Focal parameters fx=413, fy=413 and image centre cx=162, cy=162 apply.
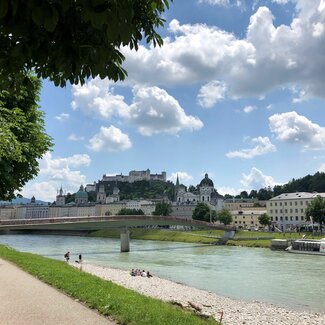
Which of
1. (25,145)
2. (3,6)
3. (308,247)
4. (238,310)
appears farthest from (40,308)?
(308,247)

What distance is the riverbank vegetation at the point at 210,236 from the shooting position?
265 ft

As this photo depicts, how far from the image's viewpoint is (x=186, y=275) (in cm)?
3631

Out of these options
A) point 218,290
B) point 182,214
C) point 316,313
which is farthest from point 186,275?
point 182,214

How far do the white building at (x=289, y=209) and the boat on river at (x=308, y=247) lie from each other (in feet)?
187

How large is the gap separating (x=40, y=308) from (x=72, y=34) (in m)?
9.32

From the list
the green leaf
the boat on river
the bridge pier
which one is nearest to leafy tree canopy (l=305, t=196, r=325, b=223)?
the boat on river

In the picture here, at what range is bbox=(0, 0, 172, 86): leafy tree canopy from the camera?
2844 millimetres

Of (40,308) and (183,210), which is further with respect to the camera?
(183,210)

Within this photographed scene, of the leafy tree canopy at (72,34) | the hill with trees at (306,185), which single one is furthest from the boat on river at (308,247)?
the hill with trees at (306,185)

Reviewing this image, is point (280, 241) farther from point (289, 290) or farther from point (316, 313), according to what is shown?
point (316, 313)

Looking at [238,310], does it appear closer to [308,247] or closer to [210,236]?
[308,247]

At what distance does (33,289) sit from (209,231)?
98.0 m

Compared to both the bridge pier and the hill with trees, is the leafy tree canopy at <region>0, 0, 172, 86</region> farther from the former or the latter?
the hill with trees

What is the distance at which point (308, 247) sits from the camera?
62.7 metres
